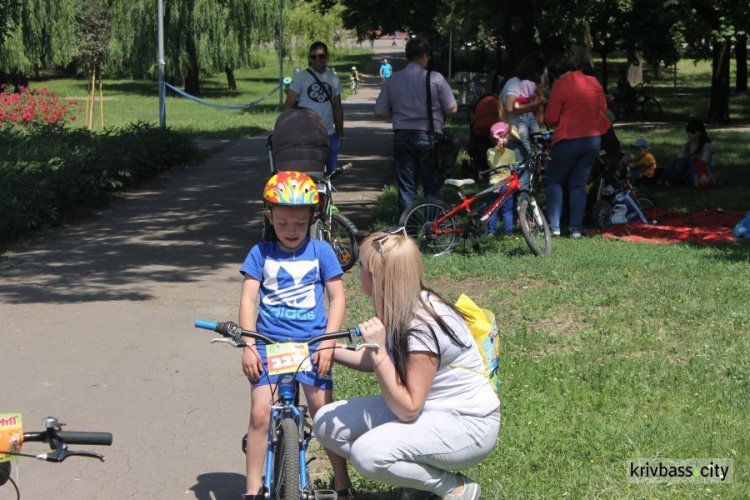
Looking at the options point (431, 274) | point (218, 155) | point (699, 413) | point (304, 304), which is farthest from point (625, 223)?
point (218, 155)

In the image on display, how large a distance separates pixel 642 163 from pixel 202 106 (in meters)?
28.8

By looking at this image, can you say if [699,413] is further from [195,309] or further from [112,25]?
[112,25]

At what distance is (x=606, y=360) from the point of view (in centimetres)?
684

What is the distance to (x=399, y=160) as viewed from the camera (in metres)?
10.9

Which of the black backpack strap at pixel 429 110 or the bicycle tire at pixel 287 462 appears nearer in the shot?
the bicycle tire at pixel 287 462

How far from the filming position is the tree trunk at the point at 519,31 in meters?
18.4

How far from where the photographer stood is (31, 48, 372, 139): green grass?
Result: 100ft

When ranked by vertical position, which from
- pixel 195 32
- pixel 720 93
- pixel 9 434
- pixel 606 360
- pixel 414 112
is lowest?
pixel 606 360

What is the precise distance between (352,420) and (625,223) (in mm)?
8868

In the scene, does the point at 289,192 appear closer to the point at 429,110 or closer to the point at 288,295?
the point at 288,295

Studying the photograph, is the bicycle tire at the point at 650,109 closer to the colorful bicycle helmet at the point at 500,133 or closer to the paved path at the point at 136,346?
the paved path at the point at 136,346

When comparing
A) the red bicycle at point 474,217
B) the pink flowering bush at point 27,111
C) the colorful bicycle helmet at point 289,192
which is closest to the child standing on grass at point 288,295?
the colorful bicycle helmet at point 289,192

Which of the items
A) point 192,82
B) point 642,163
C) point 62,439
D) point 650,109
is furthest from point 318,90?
point 192,82

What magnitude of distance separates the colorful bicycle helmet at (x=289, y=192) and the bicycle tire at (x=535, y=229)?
627 centimetres
